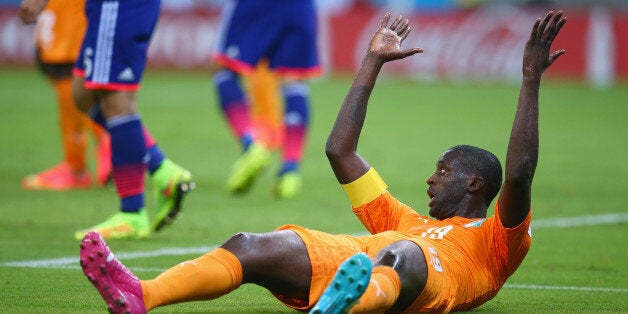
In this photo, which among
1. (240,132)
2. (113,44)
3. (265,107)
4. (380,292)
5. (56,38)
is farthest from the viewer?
(265,107)

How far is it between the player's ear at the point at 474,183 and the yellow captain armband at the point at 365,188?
1.16 feet

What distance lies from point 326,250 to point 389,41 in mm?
928

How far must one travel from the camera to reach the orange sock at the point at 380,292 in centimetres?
A: 391

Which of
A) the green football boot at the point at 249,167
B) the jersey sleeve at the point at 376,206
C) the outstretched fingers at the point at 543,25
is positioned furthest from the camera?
the green football boot at the point at 249,167

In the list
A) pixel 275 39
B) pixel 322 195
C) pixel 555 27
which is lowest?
pixel 322 195

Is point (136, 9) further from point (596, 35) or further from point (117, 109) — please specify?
point (596, 35)

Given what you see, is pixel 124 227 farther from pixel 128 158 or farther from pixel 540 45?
pixel 540 45

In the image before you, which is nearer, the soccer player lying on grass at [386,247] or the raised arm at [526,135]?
the soccer player lying on grass at [386,247]

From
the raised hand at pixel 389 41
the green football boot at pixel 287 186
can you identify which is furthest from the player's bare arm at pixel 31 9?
the green football boot at pixel 287 186

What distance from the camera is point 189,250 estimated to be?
20.8ft

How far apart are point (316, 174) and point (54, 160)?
245 centimetres

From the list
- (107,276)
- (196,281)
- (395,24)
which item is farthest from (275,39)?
(107,276)

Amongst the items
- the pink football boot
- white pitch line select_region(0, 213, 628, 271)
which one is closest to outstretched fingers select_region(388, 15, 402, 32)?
the pink football boot

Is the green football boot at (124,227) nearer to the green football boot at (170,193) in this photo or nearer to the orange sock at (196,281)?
the green football boot at (170,193)
